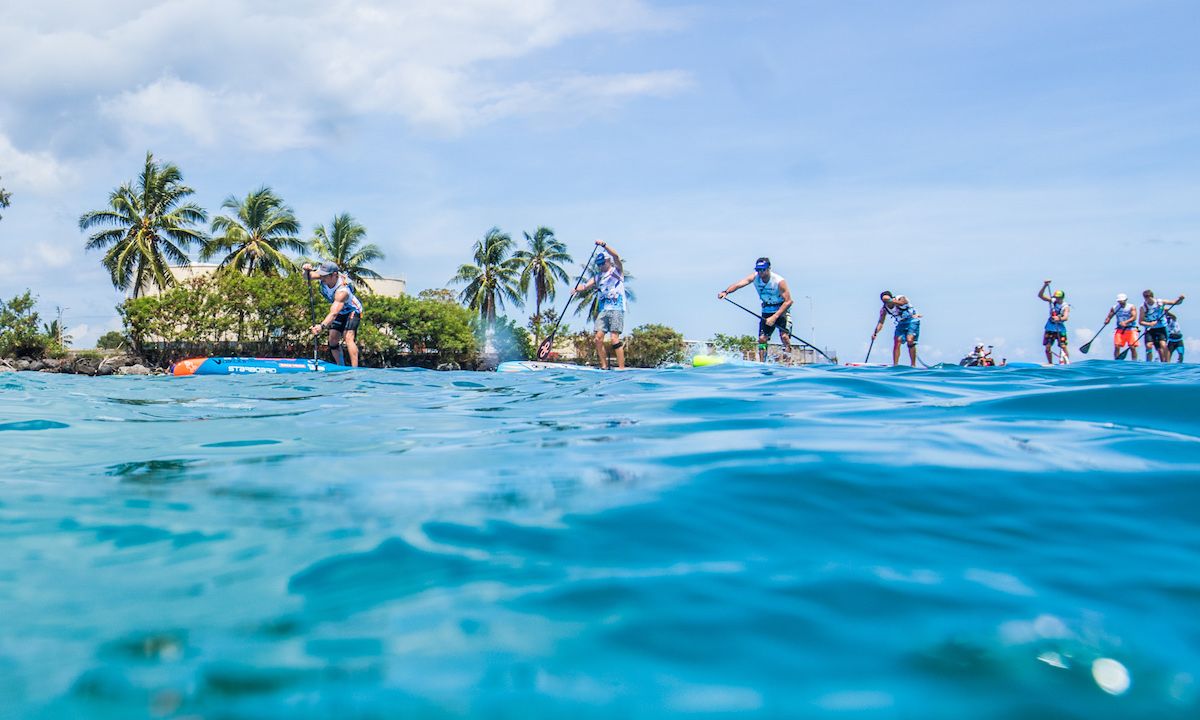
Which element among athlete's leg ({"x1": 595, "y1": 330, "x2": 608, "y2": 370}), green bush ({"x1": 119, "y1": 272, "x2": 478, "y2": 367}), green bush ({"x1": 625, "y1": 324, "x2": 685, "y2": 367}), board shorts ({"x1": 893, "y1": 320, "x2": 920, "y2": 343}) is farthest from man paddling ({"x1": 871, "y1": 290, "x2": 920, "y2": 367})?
green bush ({"x1": 625, "y1": 324, "x2": 685, "y2": 367})

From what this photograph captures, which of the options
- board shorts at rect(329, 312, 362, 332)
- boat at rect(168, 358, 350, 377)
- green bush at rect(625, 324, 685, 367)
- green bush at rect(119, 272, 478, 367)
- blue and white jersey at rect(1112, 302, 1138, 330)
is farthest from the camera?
green bush at rect(625, 324, 685, 367)

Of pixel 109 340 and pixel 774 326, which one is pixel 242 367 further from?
pixel 109 340

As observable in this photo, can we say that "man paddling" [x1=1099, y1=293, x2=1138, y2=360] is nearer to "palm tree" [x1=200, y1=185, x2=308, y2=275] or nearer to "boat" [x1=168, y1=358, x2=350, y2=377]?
"boat" [x1=168, y1=358, x2=350, y2=377]

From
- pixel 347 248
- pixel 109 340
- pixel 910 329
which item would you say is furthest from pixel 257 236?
pixel 910 329

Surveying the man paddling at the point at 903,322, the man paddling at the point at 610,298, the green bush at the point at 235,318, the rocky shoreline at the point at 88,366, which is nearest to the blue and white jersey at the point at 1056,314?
the man paddling at the point at 903,322

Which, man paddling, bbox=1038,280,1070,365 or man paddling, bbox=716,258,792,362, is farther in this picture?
man paddling, bbox=1038,280,1070,365

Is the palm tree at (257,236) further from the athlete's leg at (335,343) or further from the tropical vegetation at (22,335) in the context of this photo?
the athlete's leg at (335,343)

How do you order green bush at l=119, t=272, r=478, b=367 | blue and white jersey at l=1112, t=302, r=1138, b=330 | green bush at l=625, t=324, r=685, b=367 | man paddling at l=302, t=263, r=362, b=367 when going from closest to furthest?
man paddling at l=302, t=263, r=362, b=367
blue and white jersey at l=1112, t=302, r=1138, b=330
green bush at l=119, t=272, r=478, b=367
green bush at l=625, t=324, r=685, b=367

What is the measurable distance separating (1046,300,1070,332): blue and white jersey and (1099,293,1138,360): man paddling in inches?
46.2

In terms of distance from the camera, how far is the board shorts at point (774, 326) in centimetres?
1143

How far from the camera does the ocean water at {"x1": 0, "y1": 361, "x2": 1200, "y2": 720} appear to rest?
0.96m

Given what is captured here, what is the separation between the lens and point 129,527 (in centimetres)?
174

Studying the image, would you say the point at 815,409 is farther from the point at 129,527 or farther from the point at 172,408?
the point at 172,408

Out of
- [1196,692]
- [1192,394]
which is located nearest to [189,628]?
[1196,692]
